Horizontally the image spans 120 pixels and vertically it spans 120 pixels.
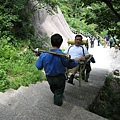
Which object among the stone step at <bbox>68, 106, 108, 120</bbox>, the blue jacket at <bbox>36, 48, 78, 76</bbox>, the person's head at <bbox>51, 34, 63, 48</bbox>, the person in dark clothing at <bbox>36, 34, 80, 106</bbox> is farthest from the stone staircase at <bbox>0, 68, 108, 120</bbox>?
the person's head at <bbox>51, 34, 63, 48</bbox>

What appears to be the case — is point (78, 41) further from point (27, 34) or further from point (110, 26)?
point (27, 34)

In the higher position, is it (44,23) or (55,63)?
(44,23)

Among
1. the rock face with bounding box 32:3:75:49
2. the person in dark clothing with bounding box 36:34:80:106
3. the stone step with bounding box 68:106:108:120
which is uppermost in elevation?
the rock face with bounding box 32:3:75:49

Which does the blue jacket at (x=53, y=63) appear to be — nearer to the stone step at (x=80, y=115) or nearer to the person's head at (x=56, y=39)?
the person's head at (x=56, y=39)

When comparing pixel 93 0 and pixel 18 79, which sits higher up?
pixel 93 0

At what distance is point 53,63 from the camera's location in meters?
3.56

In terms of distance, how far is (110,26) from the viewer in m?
6.82

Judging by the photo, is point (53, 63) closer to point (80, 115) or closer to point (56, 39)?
point (56, 39)

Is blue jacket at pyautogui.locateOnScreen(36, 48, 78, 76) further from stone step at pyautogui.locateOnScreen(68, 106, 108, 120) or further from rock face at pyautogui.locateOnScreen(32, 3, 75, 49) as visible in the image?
rock face at pyautogui.locateOnScreen(32, 3, 75, 49)

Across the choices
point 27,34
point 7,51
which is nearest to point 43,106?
point 7,51

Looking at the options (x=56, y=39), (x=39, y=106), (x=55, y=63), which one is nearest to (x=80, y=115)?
(x=39, y=106)

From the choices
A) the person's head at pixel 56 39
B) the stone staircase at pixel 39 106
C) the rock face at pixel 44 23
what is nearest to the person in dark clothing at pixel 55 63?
the person's head at pixel 56 39

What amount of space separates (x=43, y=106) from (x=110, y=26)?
4278mm

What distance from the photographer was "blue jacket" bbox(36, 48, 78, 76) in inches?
139
